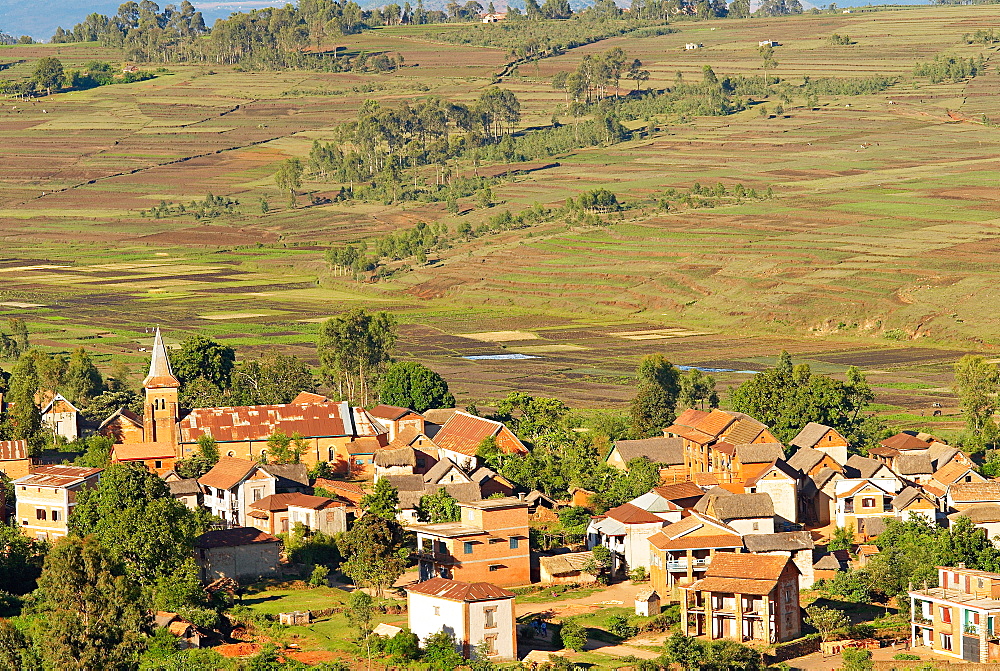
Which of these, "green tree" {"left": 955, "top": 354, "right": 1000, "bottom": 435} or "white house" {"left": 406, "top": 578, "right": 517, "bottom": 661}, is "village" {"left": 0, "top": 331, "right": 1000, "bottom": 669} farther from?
"green tree" {"left": 955, "top": 354, "right": 1000, "bottom": 435}

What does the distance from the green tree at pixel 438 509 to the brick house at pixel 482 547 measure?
10.5 feet

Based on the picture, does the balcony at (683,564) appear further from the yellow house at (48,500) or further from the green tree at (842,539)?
the yellow house at (48,500)

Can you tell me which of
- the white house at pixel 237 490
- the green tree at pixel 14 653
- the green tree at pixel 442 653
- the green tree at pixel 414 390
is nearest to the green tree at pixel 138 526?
the white house at pixel 237 490

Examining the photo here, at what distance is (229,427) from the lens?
8394 cm

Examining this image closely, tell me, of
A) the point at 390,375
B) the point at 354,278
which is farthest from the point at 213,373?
the point at 354,278

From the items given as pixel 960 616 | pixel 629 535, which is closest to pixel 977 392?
pixel 629 535

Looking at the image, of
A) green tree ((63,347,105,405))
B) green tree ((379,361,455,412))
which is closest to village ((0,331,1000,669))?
green tree ((379,361,455,412))

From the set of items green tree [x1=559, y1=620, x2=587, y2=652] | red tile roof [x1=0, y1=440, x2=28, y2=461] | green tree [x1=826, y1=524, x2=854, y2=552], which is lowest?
green tree [x1=826, y1=524, x2=854, y2=552]

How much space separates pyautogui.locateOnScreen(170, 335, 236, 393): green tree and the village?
9165 millimetres

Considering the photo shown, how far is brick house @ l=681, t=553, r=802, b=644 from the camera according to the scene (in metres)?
55.9

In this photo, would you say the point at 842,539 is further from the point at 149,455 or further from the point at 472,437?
the point at 149,455

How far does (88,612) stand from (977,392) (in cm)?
5589

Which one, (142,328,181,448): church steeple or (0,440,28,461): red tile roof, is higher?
(142,328,181,448): church steeple

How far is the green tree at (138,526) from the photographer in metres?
60.6
